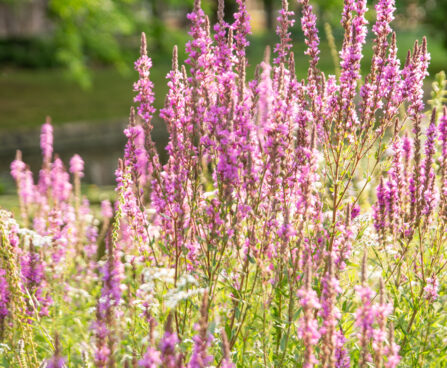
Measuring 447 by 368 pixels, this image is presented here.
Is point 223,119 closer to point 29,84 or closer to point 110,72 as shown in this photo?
point 29,84

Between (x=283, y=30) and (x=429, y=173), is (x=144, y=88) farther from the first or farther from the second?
(x=429, y=173)

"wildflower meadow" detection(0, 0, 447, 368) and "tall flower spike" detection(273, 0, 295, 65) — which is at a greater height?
"tall flower spike" detection(273, 0, 295, 65)

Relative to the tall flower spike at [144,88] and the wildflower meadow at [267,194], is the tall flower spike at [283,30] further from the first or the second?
the tall flower spike at [144,88]

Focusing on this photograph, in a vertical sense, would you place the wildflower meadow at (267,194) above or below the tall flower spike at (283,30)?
below

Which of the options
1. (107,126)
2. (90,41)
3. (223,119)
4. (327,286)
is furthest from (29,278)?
→ (90,41)

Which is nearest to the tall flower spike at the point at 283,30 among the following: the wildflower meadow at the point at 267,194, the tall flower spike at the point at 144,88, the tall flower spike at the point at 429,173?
the wildflower meadow at the point at 267,194

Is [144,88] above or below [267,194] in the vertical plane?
above

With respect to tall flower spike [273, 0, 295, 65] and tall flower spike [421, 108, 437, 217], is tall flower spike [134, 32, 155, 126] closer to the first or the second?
tall flower spike [273, 0, 295, 65]

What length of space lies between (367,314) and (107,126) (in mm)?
16000

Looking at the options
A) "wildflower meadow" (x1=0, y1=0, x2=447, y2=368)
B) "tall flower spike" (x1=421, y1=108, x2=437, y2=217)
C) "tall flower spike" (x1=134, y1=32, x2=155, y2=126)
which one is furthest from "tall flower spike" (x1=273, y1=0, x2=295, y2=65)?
"tall flower spike" (x1=421, y1=108, x2=437, y2=217)

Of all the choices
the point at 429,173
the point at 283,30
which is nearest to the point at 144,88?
the point at 283,30

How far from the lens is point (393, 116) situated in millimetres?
3789

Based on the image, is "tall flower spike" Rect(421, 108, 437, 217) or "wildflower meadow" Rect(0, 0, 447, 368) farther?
"tall flower spike" Rect(421, 108, 437, 217)

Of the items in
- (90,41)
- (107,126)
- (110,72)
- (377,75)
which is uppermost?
(110,72)
